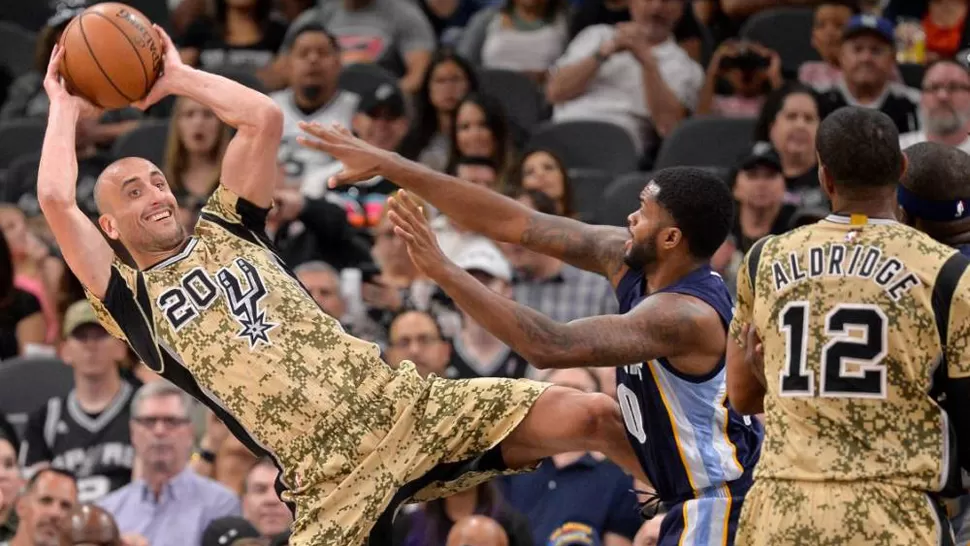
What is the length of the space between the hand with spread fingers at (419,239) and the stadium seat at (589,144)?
5649 mm

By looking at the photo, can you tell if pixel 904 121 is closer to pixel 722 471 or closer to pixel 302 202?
pixel 302 202

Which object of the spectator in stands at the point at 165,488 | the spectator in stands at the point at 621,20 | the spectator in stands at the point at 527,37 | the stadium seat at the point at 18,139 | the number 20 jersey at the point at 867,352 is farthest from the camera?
the stadium seat at the point at 18,139

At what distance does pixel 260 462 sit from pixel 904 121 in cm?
447

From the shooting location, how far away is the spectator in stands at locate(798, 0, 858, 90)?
38.2 ft

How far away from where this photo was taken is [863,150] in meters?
5.39

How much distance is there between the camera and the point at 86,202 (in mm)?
11805

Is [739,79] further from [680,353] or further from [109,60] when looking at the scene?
[680,353]

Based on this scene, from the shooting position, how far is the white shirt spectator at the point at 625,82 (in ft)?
39.3

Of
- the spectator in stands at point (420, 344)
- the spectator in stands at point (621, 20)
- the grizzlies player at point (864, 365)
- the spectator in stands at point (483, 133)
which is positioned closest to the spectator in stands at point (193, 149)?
the spectator in stands at point (483, 133)

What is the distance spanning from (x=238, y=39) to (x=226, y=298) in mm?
7005

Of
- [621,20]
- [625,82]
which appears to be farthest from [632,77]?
[621,20]

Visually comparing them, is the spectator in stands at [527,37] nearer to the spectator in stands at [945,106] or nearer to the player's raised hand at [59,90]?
the spectator in stands at [945,106]

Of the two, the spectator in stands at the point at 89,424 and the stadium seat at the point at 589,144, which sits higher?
the stadium seat at the point at 589,144

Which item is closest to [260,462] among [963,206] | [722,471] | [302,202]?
[302,202]
